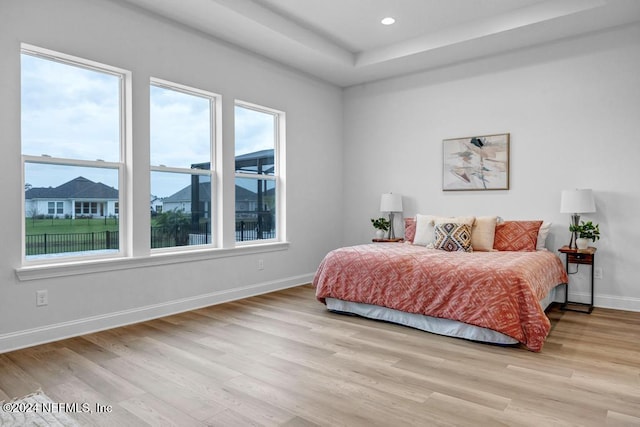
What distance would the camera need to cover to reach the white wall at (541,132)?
423 cm

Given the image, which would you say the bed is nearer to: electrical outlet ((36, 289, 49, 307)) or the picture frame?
the picture frame

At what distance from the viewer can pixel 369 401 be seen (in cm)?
226

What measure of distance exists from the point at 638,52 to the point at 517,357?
11.2 feet

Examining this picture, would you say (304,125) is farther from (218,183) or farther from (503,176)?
(503,176)

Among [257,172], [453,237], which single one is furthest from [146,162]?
[453,237]

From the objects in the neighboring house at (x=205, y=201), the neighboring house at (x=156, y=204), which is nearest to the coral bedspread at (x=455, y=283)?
the neighboring house at (x=205, y=201)

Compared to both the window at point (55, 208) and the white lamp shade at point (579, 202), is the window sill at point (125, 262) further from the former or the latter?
the white lamp shade at point (579, 202)

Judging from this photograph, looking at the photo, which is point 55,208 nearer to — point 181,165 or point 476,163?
point 181,165

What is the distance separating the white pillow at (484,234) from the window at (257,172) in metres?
2.41

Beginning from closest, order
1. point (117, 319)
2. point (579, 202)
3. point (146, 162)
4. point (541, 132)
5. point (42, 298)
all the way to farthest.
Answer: point (42, 298)
point (117, 319)
point (146, 162)
point (579, 202)
point (541, 132)

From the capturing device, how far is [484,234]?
14.8 feet

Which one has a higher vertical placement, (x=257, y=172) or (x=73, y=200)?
(x=257, y=172)

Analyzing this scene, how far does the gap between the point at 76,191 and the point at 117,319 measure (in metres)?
1.16

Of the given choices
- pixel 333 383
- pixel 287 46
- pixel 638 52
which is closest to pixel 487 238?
pixel 638 52
